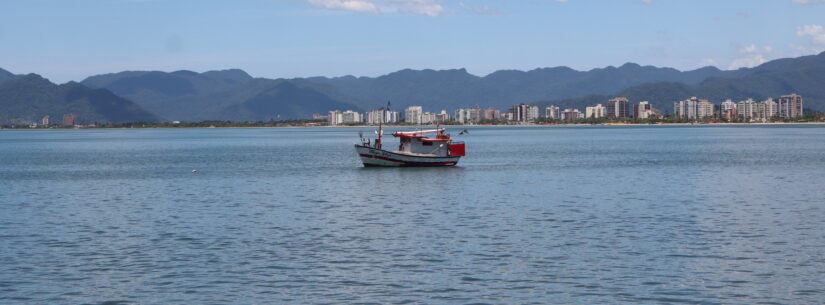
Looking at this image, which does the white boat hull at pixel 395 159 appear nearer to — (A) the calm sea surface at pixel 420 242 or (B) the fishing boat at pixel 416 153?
(B) the fishing boat at pixel 416 153

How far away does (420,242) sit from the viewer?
36.5 meters

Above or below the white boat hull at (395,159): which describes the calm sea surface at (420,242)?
below

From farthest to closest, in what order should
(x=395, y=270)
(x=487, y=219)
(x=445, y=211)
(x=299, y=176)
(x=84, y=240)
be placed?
1. (x=299, y=176)
2. (x=445, y=211)
3. (x=487, y=219)
4. (x=84, y=240)
5. (x=395, y=270)

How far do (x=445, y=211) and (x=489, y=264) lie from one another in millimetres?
17444

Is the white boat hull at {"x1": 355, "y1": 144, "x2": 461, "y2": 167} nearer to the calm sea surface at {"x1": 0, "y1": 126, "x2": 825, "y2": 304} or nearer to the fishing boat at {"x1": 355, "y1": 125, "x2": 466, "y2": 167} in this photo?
the fishing boat at {"x1": 355, "y1": 125, "x2": 466, "y2": 167}

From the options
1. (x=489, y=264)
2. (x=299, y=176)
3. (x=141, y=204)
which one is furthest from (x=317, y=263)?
(x=299, y=176)

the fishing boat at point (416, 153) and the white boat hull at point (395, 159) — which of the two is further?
the fishing boat at point (416, 153)

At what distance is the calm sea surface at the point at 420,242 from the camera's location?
27109mm

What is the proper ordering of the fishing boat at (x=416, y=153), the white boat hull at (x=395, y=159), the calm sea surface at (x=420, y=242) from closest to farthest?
the calm sea surface at (x=420, y=242) < the white boat hull at (x=395, y=159) < the fishing boat at (x=416, y=153)

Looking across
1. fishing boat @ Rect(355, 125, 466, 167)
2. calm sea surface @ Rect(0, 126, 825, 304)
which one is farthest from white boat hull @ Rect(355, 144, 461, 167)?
calm sea surface @ Rect(0, 126, 825, 304)

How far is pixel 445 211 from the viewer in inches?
1918

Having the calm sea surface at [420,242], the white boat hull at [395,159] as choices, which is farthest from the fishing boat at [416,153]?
the calm sea surface at [420,242]

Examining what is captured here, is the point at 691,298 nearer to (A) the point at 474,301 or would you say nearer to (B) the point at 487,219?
(A) the point at 474,301

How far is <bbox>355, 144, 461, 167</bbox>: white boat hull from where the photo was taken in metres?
90.3
